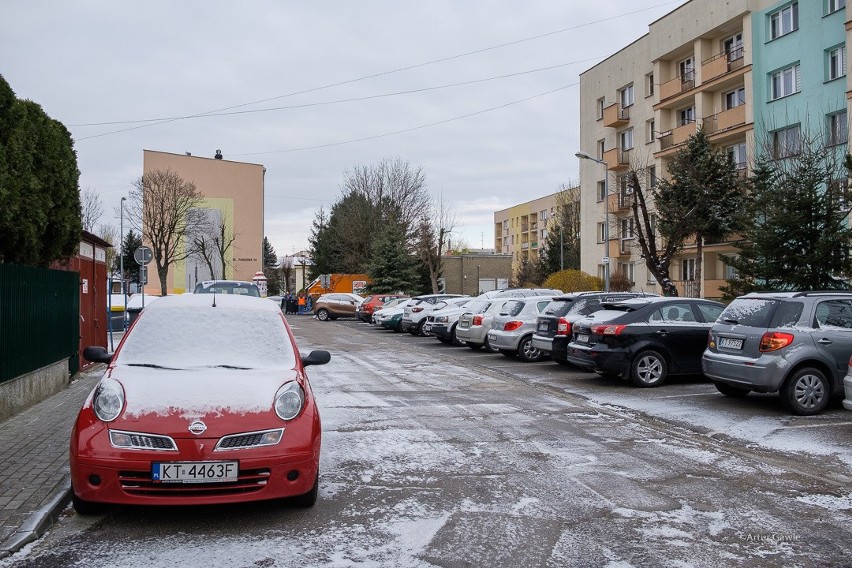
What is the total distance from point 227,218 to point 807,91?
56.5 metres

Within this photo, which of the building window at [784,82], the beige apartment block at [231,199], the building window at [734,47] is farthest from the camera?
the beige apartment block at [231,199]

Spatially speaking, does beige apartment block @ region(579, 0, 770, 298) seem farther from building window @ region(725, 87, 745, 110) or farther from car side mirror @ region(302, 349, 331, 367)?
car side mirror @ region(302, 349, 331, 367)

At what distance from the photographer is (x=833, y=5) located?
2955cm

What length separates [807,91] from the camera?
3052cm

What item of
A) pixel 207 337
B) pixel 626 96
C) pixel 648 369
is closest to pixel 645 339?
pixel 648 369

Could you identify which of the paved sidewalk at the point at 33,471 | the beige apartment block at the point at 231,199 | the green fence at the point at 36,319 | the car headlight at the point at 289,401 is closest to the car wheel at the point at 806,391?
the car headlight at the point at 289,401

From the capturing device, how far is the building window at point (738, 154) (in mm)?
35963

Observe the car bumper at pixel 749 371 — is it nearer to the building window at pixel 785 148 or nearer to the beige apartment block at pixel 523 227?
the building window at pixel 785 148

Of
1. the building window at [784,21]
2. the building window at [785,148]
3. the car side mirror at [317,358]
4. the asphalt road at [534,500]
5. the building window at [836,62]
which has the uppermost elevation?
the building window at [784,21]

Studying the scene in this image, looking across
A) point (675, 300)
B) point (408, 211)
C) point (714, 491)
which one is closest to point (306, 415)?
point (714, 491)

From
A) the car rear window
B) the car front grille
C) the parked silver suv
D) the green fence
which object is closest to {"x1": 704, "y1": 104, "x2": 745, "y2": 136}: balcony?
the car rear window

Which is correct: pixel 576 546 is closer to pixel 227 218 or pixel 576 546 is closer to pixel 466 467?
pixel 466 467

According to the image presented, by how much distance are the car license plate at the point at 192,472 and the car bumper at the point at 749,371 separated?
7.47m

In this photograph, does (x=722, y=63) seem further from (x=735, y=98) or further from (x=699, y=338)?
(x=699, y=338)
